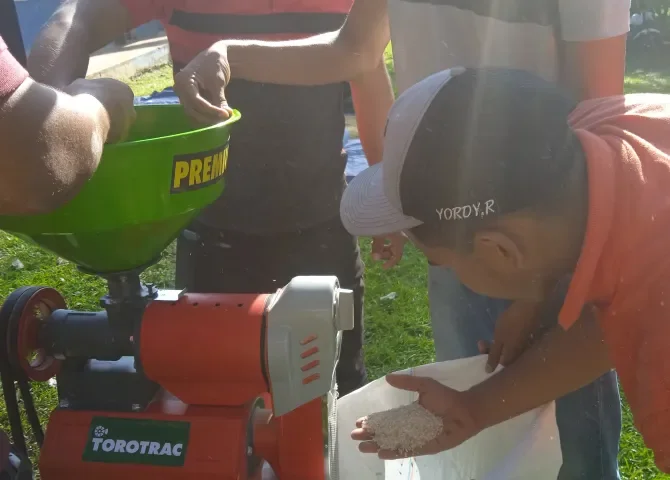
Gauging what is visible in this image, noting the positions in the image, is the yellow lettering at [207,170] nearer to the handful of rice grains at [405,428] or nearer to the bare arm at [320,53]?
the bare arm at [320,53]

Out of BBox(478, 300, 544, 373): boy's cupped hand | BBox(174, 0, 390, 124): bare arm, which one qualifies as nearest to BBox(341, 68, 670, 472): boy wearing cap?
BBox(478, 300, 544, 373): boy's cupped hand

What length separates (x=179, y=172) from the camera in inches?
40.6

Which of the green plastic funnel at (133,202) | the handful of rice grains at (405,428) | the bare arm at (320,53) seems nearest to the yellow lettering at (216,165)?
the green plastic funnel at (133,202)

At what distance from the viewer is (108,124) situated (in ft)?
3.14

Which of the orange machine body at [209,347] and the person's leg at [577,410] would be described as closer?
the orange machine body at [209,347]

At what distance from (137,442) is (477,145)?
2.46 ft

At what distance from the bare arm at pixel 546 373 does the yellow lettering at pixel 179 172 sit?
65cm

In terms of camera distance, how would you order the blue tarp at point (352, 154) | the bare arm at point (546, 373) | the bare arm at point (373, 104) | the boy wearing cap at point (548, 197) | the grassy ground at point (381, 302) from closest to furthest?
the boy wearing cap at point (548, 197) < the bare arm at point (546, 373) < the bare arm at point (373, 104) < the grassy ground at point (381, 302) < the blue tarp at point (352, 154)

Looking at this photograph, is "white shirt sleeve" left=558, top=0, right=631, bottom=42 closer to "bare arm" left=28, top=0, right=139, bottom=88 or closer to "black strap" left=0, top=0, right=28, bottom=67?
"bare arm" left=28, top=0, right=139, bottom=88

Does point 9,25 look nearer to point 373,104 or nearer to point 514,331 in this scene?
point 373,104

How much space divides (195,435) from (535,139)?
732 millimetres

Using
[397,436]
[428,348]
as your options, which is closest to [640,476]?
[428,348]

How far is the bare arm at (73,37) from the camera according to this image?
52.9 inches

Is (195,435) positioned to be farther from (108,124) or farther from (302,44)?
(302,44)
